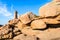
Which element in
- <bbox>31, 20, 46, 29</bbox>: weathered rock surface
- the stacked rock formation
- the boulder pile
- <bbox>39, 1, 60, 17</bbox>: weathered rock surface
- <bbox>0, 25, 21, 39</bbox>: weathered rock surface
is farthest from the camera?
<bbox>0, 25, 21, 39</bbox>: weathered rock surface

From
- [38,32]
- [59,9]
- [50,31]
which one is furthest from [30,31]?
[59,9]

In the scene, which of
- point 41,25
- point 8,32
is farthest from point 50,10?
point 8,32

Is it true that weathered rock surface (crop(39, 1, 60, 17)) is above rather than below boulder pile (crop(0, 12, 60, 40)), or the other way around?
above

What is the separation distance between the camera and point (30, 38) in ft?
87.9

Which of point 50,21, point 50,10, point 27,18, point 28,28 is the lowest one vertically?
point 28,28

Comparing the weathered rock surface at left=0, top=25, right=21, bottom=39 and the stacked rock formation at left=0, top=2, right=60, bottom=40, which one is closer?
the stacked rock formation at left=0, top=2, right=60, bottom=40

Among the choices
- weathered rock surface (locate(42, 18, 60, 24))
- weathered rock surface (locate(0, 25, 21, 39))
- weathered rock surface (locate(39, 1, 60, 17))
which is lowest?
weathered rock surface (locate(0, 25, 21, 39))

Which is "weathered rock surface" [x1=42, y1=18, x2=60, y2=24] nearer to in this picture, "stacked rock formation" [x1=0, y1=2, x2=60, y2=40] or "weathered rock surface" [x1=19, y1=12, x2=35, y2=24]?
"stacked rock formation" [x1=0, y1=2, x2=60, y2=40]

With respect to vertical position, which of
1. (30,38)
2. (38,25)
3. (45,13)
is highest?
(45,13)

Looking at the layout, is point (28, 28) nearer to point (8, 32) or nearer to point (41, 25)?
point (41, 25)

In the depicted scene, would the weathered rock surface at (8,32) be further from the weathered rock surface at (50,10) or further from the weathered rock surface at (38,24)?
the weathered rock surface at (50,10)

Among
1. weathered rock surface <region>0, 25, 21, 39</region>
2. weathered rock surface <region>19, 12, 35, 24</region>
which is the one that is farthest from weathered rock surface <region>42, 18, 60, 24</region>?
weathered rock surface <region>0, 25, 21, 39</region>

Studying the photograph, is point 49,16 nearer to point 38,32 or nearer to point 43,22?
point 43,22

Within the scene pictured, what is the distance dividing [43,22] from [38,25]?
3.57ft
